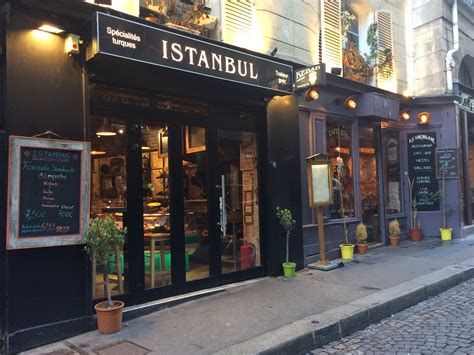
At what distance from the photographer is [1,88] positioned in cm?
472

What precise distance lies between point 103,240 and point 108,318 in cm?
86

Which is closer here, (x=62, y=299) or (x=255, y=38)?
(x=62, y=299)

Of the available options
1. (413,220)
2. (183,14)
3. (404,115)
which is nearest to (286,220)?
(183,14)

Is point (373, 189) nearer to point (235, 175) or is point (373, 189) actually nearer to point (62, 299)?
point (235, 175)

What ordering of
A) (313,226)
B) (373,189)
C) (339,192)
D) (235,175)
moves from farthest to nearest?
(373,189) → (339,192) → (313,226) → (235,175)

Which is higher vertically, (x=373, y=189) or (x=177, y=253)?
(x=373, y=189)

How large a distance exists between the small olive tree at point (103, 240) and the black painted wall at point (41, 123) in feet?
0.86

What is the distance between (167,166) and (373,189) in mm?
5944

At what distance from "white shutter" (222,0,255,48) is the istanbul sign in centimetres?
80

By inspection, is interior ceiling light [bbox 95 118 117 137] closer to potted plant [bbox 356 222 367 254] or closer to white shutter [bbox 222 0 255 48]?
white shutter [bbox 222 0 255 48]

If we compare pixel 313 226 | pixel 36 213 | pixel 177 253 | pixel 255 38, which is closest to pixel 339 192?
pixel 313 226

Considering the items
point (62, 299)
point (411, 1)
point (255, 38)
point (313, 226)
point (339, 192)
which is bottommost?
point (62, 299)

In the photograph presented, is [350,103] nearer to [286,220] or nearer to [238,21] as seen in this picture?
[238,21]

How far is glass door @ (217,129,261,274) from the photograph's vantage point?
695 cm
